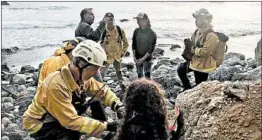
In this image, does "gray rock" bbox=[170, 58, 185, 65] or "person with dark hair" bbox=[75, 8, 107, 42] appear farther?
"gray rock" bbox=[170, 58, 185, 65]

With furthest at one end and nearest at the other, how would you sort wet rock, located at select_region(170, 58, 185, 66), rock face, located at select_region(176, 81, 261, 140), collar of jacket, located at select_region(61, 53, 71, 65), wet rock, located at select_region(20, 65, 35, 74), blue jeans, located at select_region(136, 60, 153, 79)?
wet rock, located at select_region(170, 58, 185, 66), wet rock, located at select_region(20, 65, 35, 74), blue jeans, located at select_region(136, 60, 153, 79), collar of jacket, located at select_region(61, 53, 71, 65), rock face, located at select_region(176, 81, 261, 140)

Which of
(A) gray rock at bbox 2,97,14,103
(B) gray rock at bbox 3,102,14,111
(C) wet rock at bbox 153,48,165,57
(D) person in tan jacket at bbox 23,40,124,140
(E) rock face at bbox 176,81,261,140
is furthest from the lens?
(C) wet rock at bbox 153,48,165,57

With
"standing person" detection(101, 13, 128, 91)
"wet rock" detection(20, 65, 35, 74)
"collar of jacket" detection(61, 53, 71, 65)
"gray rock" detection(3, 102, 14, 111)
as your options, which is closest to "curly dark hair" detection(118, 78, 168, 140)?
"collar of jacket" detection(61, 53, 71, 65)

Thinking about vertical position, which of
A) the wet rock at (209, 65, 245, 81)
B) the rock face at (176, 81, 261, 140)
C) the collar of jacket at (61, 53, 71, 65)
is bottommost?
the wet rock at (209, 65, 245, 81)

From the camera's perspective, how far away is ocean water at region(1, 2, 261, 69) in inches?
732

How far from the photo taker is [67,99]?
4.04 m

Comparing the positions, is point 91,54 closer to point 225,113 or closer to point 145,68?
point 225,113

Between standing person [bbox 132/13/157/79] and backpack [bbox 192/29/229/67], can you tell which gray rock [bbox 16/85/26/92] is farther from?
backpack [bbox 192/29/229/67]

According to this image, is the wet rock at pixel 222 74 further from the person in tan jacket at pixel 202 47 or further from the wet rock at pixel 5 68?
the wet rock at pixel 5 68

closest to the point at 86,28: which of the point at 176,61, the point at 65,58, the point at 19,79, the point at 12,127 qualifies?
the point at 65,58

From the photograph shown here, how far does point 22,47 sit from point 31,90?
8.32 metres

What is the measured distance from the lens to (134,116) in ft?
11.6

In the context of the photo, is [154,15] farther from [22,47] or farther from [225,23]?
[22,47]

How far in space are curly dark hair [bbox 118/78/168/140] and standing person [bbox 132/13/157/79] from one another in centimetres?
490
